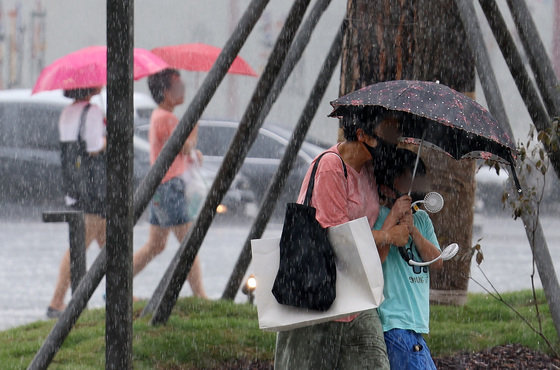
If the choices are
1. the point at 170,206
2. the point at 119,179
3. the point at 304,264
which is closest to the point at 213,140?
the point at 170,206

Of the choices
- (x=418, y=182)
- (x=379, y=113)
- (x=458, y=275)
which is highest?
(x=379, y=113)

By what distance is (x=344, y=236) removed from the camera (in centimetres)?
360

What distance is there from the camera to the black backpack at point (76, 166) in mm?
8195

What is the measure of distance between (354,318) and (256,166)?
40.7 feet

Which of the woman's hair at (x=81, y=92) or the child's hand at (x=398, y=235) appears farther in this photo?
the woman's hair at (x=81, y=92)

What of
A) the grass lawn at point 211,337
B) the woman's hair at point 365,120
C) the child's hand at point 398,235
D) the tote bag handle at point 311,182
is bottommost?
the grass lawn at point 211,337

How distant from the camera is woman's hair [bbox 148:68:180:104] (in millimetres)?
8008

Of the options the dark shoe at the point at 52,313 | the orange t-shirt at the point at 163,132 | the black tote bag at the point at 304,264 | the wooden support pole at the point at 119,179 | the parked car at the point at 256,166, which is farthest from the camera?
the parked car at the point at 256,166

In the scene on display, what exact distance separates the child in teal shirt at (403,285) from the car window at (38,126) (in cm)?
1311

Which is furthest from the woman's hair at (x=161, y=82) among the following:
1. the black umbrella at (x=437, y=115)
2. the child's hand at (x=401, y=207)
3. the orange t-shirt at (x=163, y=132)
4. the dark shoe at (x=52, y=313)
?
the child's hand at (x=401, y=207)

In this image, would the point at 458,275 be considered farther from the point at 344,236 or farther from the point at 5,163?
the point at 5,163

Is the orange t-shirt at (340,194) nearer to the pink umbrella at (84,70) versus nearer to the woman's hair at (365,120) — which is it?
the woman's hair at (365,120)

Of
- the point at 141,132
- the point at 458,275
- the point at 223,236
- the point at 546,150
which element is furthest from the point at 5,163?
the point at 546,150

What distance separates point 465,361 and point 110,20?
111 inches
